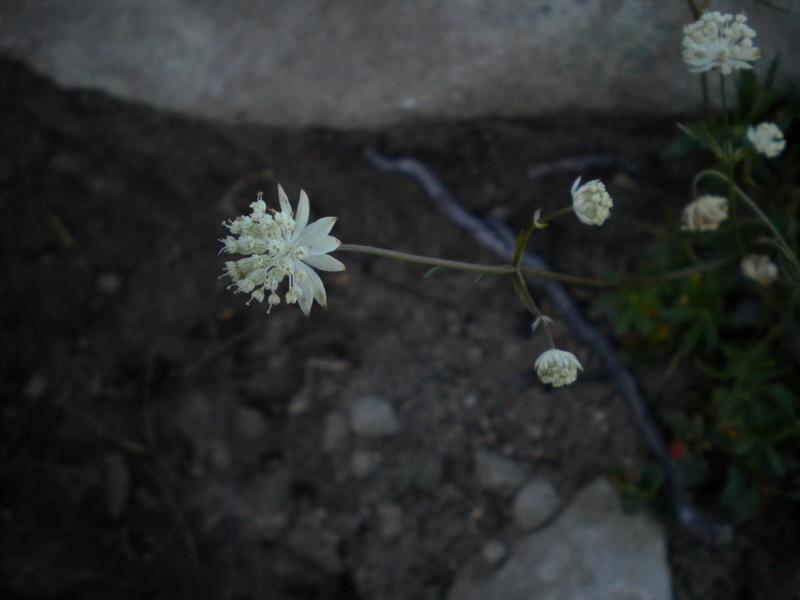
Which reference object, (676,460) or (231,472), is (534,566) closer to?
(676,460)

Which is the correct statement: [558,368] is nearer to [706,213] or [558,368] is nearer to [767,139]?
[706,213]

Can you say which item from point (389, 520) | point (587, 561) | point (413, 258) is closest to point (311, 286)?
point (413, 258)

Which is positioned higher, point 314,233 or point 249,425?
point 314,233

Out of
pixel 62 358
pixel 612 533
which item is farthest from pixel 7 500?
pixel 612 533

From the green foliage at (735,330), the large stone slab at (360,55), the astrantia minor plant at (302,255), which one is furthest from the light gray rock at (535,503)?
the large stone slab at (360,55)

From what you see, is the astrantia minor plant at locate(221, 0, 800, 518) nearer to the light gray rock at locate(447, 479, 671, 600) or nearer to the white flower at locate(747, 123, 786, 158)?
the white flower at locate(747, 123, 786, 158)

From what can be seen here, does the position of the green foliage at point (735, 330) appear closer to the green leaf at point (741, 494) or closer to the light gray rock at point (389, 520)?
the green leaf at point (741, 494)
